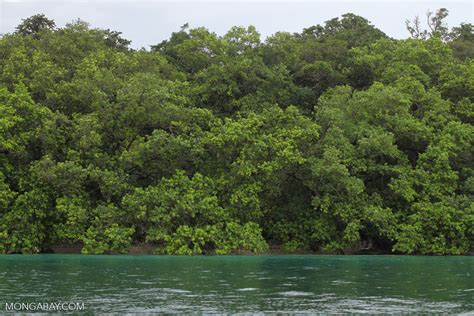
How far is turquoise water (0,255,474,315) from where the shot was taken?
1403 centimetres

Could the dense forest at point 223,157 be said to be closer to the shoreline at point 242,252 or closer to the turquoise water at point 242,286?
the shoreline at point 242,252

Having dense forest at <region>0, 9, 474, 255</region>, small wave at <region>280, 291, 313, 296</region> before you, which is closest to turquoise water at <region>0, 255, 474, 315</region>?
small wave at <region>280, 291, 313, 296</region>

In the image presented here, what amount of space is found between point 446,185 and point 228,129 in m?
12.7

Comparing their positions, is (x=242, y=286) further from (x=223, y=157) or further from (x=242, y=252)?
(x=223, y=157)

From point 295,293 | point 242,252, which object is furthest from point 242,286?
point 242,252

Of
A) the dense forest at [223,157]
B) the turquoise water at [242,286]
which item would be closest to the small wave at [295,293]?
the turquoise water at [242,286]

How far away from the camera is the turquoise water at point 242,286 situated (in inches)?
552

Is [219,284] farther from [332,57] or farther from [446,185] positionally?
[332,57]

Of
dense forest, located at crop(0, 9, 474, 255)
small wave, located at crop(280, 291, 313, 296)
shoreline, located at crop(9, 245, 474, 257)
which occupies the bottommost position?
small wave, located at crop(280, 291, 313, 296)

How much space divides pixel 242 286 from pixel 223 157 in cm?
1958

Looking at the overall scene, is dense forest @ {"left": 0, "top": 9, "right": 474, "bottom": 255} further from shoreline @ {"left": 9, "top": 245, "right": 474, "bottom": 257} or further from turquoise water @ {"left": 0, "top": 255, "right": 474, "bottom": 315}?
turquoise water @ {"left": 0, "top": 255, "right": 474, "bottom": 315}

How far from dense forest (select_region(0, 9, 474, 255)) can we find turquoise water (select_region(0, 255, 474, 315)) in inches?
315

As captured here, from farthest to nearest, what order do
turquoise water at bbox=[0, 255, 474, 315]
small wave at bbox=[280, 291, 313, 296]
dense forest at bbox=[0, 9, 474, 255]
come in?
dense forest at bbox=[0, 9, 474, 255], small wave at bbox=[280, 291, 313, 296], turquoise water at bbox=[0, 255, 474, 315]

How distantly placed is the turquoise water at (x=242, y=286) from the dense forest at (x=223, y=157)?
7997mm
